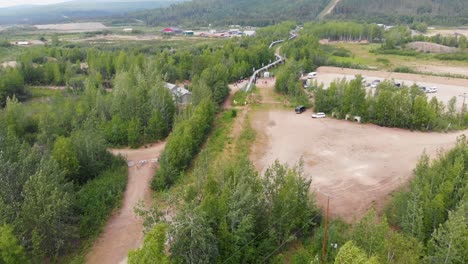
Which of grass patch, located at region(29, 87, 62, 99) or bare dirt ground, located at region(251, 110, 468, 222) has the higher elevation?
grass patch, located at region(29, 87, 62, 99)

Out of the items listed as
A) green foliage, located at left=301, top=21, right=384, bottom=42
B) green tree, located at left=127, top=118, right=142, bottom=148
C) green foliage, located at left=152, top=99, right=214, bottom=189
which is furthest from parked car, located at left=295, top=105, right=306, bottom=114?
green foliage, located at left=301, top=21, right=384, bottom=42

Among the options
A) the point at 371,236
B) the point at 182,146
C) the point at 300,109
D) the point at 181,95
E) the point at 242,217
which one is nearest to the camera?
the point at 371,236

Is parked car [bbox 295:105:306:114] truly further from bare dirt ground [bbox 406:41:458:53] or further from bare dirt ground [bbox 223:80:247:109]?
bare dirt ground [bbox 406:41:458:53]

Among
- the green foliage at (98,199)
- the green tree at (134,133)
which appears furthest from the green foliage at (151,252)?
the green tree at (134,133)

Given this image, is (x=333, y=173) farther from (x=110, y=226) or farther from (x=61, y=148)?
(x=61, y=148)

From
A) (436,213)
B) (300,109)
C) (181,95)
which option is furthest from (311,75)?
(436,213)

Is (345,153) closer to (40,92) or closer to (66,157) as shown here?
(66,157)

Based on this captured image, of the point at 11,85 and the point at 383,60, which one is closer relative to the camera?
the point at 11,85
